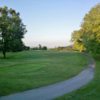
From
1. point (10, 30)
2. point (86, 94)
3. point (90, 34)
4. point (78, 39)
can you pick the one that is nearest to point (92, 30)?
point (90, 34)

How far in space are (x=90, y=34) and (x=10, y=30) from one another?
45.8 ft

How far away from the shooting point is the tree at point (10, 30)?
166 feet

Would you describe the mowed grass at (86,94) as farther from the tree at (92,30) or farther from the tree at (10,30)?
the tree at (10,30)

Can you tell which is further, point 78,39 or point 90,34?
point 78,39

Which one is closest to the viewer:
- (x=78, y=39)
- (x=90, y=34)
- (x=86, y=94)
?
(x=86, y=94)

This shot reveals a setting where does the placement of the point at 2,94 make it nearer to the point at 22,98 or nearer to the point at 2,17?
the point at 22,98

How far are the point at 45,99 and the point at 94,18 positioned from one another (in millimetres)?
32257

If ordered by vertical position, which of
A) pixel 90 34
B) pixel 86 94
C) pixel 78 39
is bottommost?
pixel 86 94

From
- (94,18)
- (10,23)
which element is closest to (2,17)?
(10,23)

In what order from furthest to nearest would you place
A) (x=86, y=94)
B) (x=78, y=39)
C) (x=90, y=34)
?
(x=78, y=39), (x=90, y=34), (x=86, y=94)

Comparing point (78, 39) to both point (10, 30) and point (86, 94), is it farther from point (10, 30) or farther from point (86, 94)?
point (86, 94)

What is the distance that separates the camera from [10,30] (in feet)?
164

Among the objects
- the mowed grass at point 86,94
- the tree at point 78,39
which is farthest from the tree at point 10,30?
the mowed grass at point 86,94

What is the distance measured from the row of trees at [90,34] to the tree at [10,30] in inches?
396
